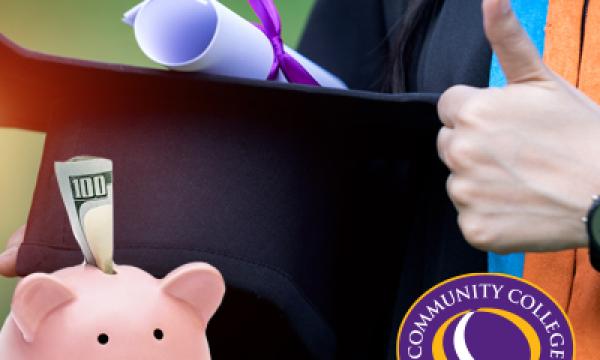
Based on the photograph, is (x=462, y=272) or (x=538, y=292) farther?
(x=462, y=272)

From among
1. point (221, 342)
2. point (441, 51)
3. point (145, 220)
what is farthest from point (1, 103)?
point (441, 51)

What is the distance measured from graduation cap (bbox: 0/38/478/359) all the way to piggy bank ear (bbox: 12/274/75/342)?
13 centimetres

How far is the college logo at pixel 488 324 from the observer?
0.57m

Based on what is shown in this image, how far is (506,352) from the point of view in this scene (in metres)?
0.57

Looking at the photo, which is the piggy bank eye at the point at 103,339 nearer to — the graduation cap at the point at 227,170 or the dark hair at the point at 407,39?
the graduation cap at the point at 227,170

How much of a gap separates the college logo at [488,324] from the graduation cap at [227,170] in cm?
10

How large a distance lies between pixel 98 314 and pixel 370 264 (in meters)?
0.35

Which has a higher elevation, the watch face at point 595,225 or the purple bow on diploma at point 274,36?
the purple bow on diploma at point 274,36

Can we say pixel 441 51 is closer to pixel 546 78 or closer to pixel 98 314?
pixel 546 78

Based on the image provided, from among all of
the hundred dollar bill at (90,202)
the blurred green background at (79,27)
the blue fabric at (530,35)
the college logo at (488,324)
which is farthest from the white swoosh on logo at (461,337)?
the blurred green background at (79,27)

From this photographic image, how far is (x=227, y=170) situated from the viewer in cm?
61

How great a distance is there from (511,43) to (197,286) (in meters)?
0.26

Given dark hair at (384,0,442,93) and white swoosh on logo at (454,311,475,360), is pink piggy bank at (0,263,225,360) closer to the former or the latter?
white swoosh on logo at (454,311,475,360)

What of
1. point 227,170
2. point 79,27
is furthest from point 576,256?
point 79,27
